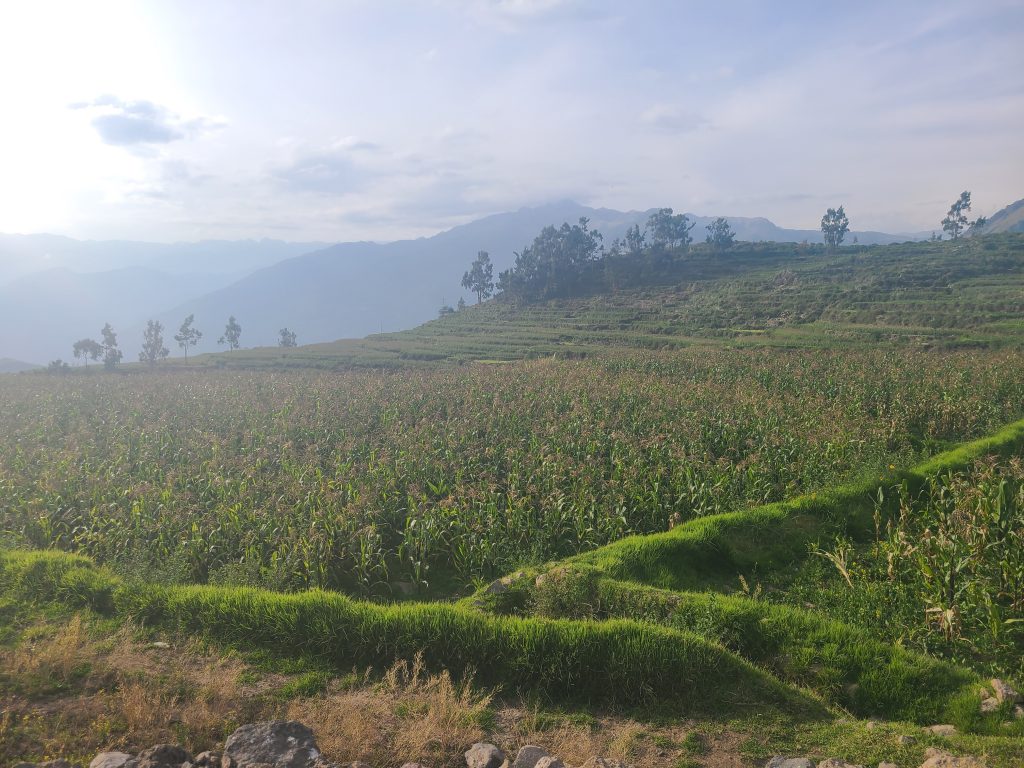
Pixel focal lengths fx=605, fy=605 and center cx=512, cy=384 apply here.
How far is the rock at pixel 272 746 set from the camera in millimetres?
5777

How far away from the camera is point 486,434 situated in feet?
70.5

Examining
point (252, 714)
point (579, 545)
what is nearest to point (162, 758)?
point (252, 714)

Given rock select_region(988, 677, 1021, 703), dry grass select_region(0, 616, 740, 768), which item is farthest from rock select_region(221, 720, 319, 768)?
rock select_region(988, 677, 1021, 703)

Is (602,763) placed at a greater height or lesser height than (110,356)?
lesser

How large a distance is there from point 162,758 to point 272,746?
100cm

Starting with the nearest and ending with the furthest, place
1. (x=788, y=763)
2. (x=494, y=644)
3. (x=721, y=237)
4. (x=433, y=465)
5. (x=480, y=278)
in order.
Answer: (x=788, y=763) < (x=494, y=644) < (x=433, y=465) < (x=480, y=278) < (x=721, y=237)

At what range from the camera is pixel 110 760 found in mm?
5777

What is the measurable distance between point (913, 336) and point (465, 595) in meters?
54.3

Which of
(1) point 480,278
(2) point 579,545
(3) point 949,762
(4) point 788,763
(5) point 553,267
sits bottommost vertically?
(2) point 579,545

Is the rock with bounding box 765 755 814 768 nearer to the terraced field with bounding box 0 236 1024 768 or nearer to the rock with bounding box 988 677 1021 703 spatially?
the terraced field with bounding box 0 236 1024 768

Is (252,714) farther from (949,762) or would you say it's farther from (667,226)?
(667,226)

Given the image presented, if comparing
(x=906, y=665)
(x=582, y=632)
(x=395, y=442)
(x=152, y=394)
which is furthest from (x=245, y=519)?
(x=152, y=394)

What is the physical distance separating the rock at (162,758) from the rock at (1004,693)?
8.76 metres

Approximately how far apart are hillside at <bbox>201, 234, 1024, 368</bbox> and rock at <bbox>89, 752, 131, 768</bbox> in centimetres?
5319
